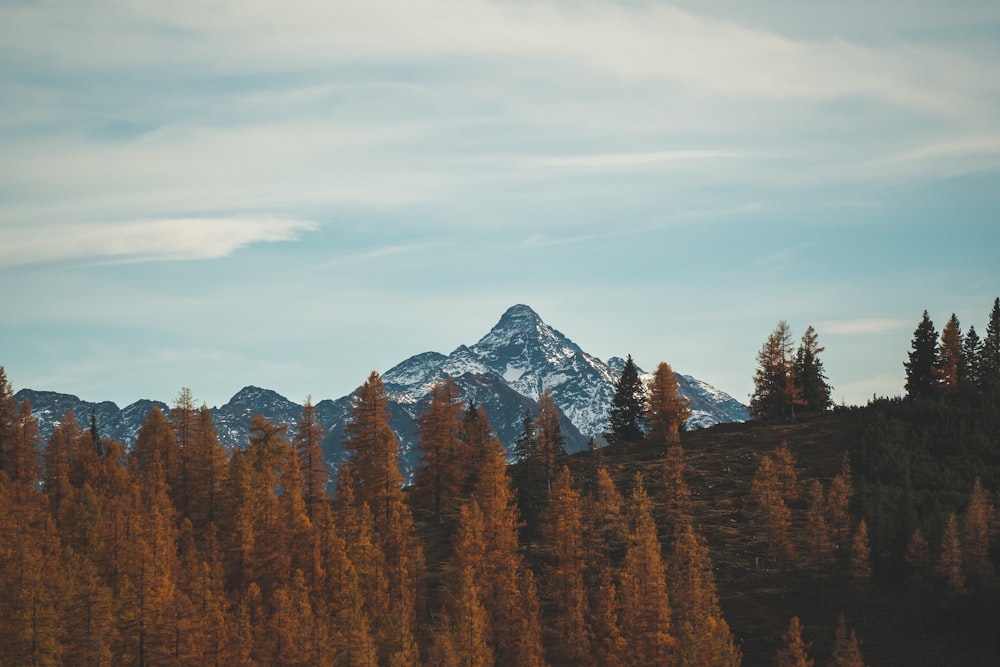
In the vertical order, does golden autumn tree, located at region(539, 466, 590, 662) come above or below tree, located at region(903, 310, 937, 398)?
below

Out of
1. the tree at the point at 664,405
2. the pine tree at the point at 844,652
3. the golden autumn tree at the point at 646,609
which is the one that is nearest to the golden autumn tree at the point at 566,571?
the golden autumn tree at the point at 646,609

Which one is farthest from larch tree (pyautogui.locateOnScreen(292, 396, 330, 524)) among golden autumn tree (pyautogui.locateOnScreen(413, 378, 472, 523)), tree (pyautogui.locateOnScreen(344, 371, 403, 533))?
golden autumn tree (pyautogui.locateOnScreen(413, 378, 472, 523))

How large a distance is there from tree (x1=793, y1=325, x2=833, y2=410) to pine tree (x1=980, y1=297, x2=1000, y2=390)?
19584 millimetres

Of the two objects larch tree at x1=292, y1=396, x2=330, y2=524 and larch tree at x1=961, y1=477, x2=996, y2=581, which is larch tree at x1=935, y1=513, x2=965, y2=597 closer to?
larch tree at x1=961, y1=477, x2=996, y2=581

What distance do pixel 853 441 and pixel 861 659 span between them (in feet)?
159

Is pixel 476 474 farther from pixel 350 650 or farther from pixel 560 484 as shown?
pixel 350 650

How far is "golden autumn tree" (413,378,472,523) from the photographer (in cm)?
10462

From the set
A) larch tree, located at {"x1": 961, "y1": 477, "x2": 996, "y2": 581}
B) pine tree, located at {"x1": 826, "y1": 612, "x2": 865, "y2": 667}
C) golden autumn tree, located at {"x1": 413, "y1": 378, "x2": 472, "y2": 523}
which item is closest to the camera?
pine tree, located at {"x1": 826, "y1": 612, "x2": 865, "y2": 667}

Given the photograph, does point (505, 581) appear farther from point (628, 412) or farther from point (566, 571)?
point (628, 412)

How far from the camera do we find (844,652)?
76562mm

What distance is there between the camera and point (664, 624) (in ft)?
254

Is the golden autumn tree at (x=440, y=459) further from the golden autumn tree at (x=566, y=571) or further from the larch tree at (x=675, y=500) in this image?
the larch tree at (x=675, y=500)

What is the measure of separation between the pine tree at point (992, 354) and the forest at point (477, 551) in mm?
7950

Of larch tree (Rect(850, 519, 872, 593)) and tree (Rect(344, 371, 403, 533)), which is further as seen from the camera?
tree (Rect(344, 371, 403, 533))
